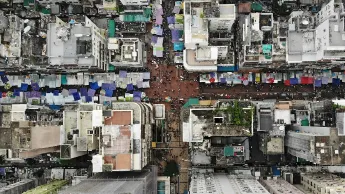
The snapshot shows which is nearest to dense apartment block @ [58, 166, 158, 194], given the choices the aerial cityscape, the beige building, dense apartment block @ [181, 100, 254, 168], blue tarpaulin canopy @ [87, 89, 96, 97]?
the aerial cityscape

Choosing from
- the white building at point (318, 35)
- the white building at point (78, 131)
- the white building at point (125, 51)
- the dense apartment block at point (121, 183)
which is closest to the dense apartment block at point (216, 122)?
the dense apartment block at point (121, 183)

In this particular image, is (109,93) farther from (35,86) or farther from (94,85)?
(35,86)

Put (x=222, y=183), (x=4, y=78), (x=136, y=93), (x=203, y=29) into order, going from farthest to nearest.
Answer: (x=4, y=78) → (x=136, y=93) → (x=203, y=29) → (x=222, y=183)

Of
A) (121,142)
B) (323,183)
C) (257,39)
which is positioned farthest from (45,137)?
(323,183)

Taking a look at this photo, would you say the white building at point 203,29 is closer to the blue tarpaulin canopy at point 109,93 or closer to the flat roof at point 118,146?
the blue tarpaulin canopy at point 109,93

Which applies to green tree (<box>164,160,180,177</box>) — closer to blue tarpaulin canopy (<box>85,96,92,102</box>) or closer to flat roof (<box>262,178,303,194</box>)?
flat roof (<box>262,178,303,194</box>)
